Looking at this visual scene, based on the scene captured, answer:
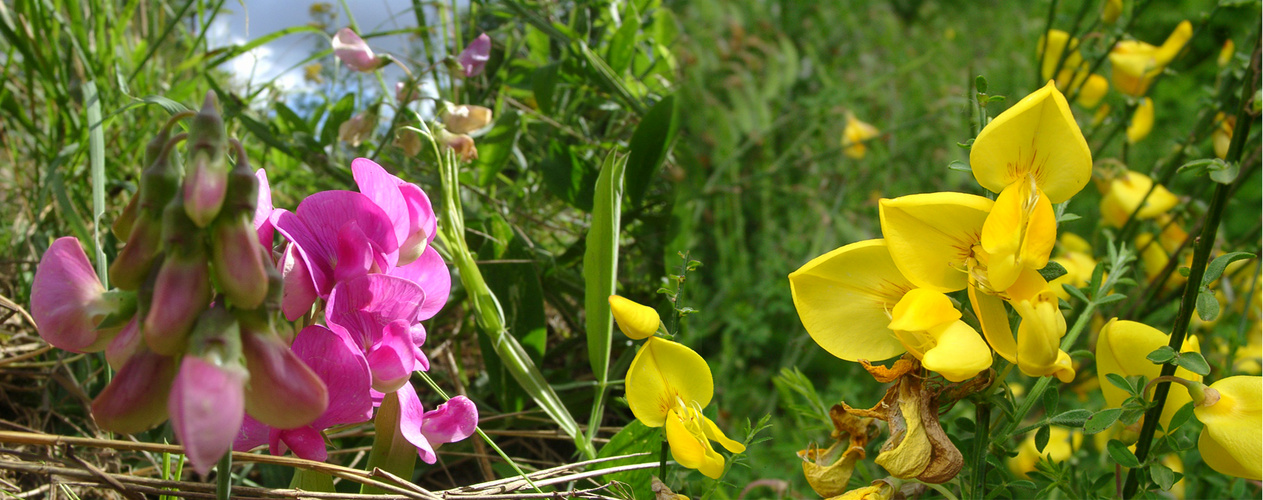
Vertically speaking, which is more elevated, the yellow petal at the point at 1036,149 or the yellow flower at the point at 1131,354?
the yellow petal at the point at 1036,149

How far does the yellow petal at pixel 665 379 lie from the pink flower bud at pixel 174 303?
0.73 feet

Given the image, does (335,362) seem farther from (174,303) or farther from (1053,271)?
(1053,271)

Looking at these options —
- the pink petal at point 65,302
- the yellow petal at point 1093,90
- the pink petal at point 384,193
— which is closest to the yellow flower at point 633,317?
the pink petal at point 384,193

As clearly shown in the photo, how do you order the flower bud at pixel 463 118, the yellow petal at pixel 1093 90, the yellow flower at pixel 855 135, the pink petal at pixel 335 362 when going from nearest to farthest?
1. the pink petal at pixel 335 362
2. the flower bud at pixel 463 118
3. the yellow petal at pixel 1093 90
4. the yellow flower at pixel 855 135

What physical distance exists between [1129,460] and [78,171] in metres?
1.11

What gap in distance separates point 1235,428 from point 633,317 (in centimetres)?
33

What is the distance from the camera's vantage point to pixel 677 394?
0.45 metres

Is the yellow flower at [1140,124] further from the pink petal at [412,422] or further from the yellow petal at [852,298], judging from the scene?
the pink petal at [412,422]

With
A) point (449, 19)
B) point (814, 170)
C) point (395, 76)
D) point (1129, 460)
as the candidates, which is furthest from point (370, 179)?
point (814, 170)

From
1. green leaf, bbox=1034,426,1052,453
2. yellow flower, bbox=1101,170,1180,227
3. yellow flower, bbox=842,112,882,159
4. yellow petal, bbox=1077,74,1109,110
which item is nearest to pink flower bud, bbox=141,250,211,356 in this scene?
green leaf, bbox=1034,426,1052,453

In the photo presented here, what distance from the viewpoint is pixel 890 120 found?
194 centimetres

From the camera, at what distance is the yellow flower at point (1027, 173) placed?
0.37 metres

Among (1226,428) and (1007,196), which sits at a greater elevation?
(1007,196)

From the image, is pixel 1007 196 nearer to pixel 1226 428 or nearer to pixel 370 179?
pixel 1226 428
